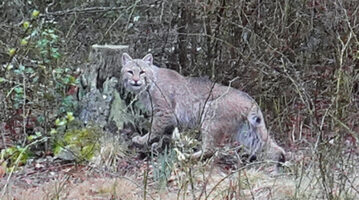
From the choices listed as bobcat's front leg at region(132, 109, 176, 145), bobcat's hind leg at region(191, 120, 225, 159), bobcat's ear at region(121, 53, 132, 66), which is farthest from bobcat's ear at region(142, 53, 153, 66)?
bobcat's hind leg at region(191, 120, 225, 159)

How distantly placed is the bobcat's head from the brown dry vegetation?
0.54 m

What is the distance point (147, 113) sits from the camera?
25.0 feet

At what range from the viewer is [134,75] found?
7461 millimetres

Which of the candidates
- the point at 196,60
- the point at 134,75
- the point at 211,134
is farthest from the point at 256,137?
the point at 196,60

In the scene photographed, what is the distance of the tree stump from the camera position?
7.54m

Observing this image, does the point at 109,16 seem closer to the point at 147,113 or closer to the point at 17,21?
the point at 17,21

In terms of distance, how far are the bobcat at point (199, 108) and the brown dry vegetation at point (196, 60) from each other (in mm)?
327

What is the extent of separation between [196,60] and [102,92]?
175cm

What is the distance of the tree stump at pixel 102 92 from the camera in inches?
297

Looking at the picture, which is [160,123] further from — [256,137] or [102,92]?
[256,137]

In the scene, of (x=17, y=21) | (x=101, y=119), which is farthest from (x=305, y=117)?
(x=17, y=21)

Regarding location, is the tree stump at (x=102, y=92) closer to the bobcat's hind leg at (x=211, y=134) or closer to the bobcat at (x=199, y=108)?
the bobcat at (x=199, y=108)

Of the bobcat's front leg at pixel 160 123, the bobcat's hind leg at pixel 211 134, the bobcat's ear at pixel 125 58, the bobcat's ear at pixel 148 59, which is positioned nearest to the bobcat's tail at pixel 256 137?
the bobcat's hind leg at pixel 211 134

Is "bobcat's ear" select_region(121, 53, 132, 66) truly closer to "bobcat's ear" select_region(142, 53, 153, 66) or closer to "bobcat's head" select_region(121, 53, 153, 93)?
"bobcat's head" select_region(121, 53, 153, 93)
